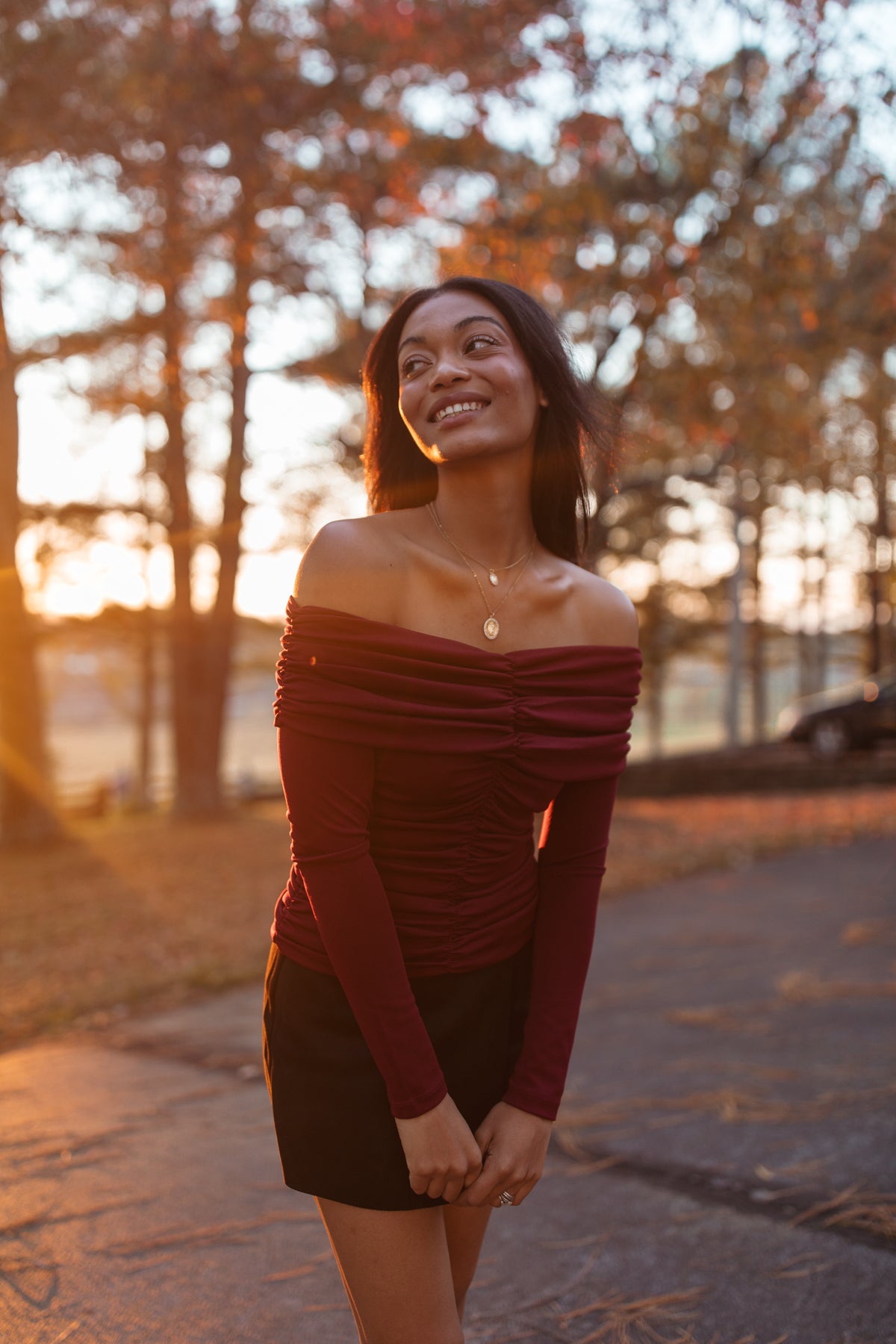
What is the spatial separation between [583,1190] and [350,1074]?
172 centimetres

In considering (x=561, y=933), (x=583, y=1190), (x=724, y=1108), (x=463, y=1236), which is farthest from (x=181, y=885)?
(x=561, y=933)

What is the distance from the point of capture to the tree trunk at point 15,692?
1018cm

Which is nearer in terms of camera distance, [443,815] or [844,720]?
[443,815]

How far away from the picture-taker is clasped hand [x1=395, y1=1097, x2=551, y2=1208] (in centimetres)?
156

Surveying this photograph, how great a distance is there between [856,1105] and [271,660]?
2048 cm

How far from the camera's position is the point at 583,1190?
10.0 ft

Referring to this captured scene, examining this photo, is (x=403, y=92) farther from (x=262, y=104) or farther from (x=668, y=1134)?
(x=668, y=1134)

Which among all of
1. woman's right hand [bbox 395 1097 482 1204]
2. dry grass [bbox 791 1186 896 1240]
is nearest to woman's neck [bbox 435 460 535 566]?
woman's right hand [bbox 395 1097 482 1204]

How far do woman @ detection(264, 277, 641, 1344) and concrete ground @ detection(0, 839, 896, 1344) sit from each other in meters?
0.84

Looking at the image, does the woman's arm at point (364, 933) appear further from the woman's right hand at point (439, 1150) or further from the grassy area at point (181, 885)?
the grassy area at point (181, 885)

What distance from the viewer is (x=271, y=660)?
23328 mm

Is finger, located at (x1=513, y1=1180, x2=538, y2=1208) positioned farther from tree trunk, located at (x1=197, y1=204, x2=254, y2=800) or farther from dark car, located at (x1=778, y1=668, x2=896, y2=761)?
dark car, located at (x1=778, y1=668, x2=896, y2=761)

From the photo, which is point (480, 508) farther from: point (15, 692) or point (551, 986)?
point (15, 692)

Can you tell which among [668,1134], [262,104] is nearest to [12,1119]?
[668,1134]
